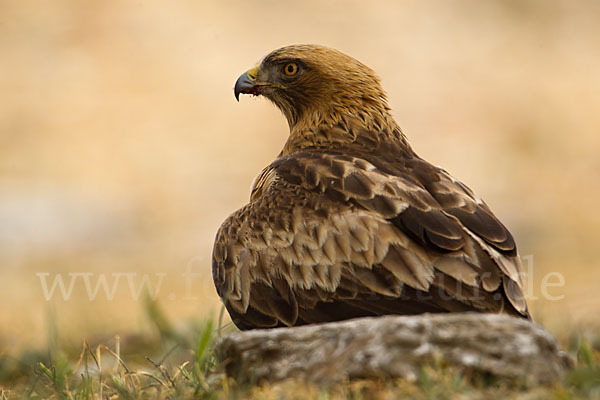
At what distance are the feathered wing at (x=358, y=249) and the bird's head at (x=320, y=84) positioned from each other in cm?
102

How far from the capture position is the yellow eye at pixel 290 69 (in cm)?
677

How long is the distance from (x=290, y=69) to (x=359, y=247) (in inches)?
90.2

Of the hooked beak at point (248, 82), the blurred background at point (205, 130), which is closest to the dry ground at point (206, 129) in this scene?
the blurred background at point (205, 130)

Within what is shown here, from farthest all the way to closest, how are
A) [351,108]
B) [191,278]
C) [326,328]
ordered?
1. [191,278]
2. [351,108]
3. [326,328]

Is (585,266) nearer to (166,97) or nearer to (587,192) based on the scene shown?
(587,192)

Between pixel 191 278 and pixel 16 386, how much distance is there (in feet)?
26.1

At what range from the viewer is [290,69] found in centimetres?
681

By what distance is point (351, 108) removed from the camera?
6.57m

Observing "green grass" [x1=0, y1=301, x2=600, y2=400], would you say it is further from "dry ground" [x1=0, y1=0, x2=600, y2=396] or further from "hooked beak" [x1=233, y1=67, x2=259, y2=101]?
"dry ground" [x1=0, y1=0, x2=600, y2=396]

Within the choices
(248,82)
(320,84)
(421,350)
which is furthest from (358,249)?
(248,82)

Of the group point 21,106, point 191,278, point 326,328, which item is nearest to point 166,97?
point 21,106

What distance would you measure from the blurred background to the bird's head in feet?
16.5

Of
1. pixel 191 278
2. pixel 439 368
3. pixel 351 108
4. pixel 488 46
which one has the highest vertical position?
pixel 488 46

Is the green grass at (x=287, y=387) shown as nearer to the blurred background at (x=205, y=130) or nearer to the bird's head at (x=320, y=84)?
the bird's head at (x=320, y=84)
